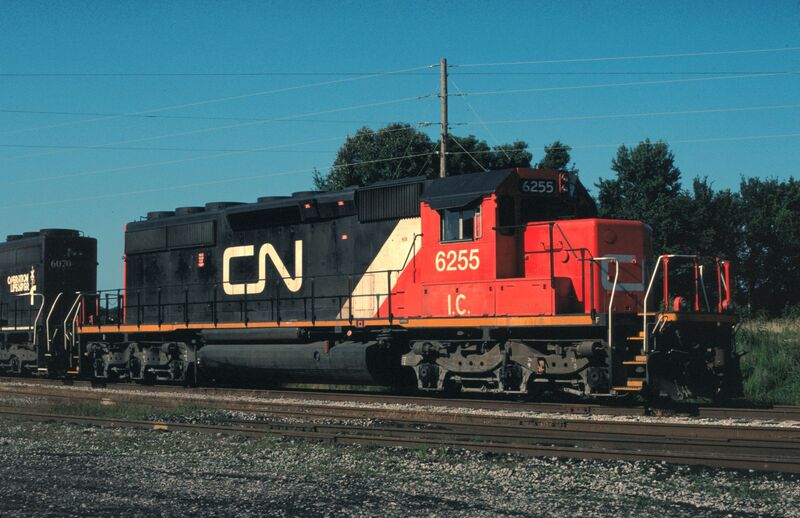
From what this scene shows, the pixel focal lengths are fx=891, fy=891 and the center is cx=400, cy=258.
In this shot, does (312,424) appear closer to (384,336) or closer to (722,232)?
(384,336)

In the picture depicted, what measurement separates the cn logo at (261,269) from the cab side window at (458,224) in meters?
3.74

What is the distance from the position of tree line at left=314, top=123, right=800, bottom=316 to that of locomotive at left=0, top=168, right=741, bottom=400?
21916 mm

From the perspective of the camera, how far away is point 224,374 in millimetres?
17719

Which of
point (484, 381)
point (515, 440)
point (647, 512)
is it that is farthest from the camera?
point (484, 381)

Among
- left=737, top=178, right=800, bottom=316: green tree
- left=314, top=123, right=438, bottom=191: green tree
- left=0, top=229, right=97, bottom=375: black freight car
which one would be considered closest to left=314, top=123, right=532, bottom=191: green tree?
left=314, top=123, right=438, bottom=191: green tree

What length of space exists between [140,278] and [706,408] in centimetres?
1262

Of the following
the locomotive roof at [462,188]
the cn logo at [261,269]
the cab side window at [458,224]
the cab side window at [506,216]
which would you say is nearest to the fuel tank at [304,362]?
the cn logo at [261,269]

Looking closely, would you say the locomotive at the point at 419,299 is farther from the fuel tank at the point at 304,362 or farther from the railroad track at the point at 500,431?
the railroad track at the point at 500,431

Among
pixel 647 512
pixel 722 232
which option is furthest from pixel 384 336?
pixel 722 232

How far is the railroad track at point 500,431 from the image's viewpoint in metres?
8.43

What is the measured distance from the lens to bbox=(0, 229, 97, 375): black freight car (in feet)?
72.4

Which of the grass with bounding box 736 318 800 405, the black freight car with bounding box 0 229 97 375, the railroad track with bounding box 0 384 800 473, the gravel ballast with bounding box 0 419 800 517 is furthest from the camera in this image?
the black freight car with bounding box 0 229 97 375

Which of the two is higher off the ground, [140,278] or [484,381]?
[140,278]

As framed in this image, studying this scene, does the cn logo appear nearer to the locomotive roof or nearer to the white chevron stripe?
the white chevron stripe
